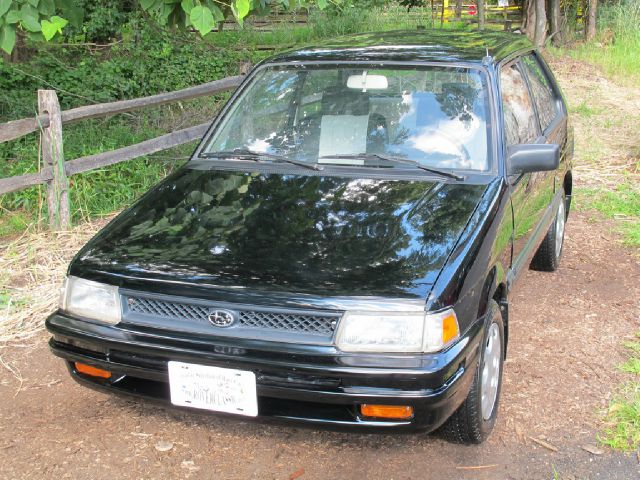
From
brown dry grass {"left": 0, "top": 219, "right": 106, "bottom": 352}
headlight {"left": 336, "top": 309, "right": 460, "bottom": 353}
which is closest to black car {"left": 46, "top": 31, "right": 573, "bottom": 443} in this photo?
headlight {"left": 336, "top": 309, "right": 460, "bottom": 353}

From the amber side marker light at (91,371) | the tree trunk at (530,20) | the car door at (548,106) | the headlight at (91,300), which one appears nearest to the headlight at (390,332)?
the headlight at (91,300)

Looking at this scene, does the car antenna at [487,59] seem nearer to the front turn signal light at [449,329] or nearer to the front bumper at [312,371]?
the front bumper at [312,371]

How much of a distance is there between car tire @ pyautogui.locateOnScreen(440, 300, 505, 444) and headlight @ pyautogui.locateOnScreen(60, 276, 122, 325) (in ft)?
4.70

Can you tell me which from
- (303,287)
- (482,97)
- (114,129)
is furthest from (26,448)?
(114,129)

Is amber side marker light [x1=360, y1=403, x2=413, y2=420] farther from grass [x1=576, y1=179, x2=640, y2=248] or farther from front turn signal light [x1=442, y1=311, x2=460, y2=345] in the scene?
grass [x1=576, y1=179, x2=640, y2=248]

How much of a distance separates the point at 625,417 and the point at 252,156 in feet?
7.20

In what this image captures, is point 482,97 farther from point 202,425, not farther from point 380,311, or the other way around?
point 202,425

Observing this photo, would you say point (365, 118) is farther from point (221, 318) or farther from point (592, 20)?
point (592, 20)

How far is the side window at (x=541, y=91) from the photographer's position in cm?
475

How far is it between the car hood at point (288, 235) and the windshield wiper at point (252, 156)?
0.36 ft

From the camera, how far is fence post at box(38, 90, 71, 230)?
5.86m

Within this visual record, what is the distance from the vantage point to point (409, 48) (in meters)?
4.13

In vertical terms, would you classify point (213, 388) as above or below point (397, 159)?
below

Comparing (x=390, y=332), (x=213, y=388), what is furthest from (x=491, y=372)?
(x=213, y=388)
